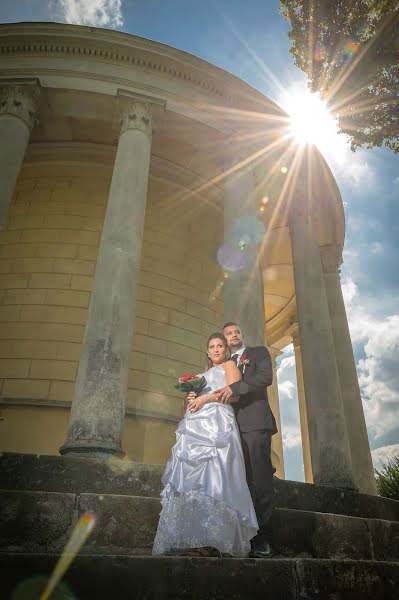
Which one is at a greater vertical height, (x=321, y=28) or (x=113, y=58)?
(x=113, y=58)

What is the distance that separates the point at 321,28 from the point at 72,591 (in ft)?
39.7

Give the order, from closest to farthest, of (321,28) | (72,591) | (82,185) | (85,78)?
(72,591) < (321,28) < (85,78) < (82,185)

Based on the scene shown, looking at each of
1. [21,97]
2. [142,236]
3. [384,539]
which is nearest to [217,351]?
[384,539]

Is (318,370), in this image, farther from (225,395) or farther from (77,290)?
(225,395)

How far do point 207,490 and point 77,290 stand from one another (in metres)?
9.93

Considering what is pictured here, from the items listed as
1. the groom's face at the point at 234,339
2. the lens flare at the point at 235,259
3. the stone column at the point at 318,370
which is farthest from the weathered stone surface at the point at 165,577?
the lens flare at the point at 235,259

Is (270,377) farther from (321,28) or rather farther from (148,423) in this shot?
(321,28)

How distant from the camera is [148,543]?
5.13m

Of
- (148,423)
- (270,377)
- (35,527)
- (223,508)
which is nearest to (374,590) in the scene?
(223,508)

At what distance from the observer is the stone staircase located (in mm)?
3400

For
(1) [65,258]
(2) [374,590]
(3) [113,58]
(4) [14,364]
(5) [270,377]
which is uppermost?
(3) [113,58]

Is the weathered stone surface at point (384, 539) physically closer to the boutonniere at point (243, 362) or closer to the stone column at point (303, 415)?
the boutonniere at point (243, 362)

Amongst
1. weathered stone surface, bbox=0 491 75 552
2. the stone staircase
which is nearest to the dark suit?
the stone staircase

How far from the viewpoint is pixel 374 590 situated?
170 inches
